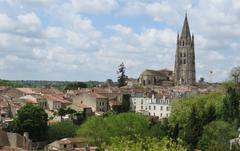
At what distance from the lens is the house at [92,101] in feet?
347

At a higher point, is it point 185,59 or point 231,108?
point 185,59

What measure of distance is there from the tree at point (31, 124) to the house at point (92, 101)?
3421 cm

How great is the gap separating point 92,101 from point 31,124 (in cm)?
Result: 3774

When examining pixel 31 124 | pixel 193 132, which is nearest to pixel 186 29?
pixel 31 124

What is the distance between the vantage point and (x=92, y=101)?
10638 centimetres

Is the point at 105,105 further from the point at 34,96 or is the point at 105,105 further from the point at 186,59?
the point at 186,59

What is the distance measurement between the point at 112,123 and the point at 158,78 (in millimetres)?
105862

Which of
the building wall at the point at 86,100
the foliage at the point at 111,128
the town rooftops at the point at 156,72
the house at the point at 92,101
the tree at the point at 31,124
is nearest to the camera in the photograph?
the foliage at the point at 111,128

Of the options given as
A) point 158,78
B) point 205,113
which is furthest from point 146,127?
point 158,78

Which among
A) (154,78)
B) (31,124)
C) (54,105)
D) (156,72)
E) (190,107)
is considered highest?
(156,72)

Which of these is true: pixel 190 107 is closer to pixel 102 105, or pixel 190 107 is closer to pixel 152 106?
pixel 102 105

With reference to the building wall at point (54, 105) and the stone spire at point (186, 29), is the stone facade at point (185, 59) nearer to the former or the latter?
the stone spire at point (186, 29)

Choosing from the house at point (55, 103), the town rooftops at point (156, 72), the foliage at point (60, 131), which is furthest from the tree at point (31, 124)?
the town rooftops at point (156, 72)

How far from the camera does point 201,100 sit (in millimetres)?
86875
